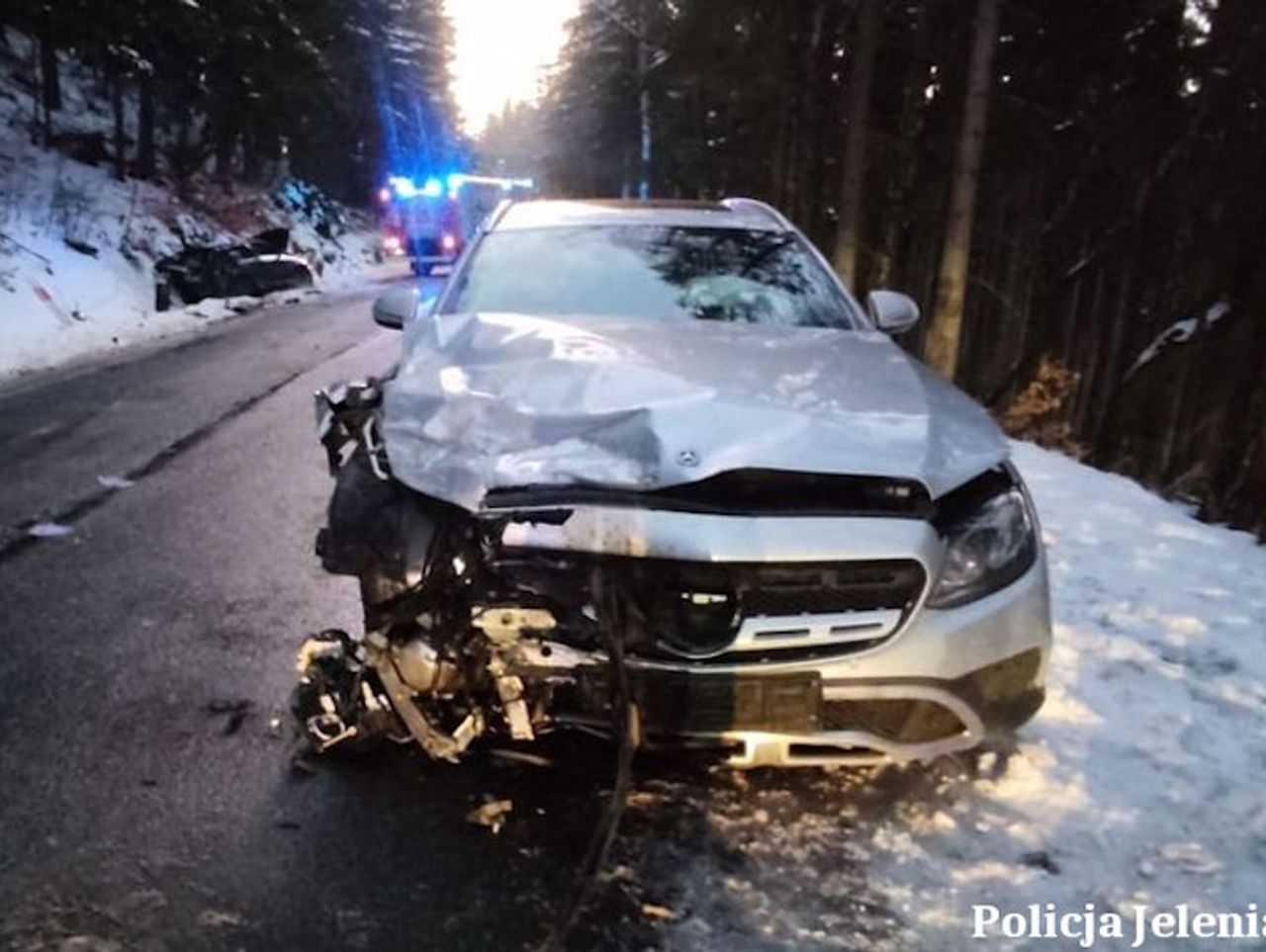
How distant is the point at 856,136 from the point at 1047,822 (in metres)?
13.4

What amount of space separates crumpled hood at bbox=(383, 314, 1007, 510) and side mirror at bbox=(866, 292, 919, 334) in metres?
0.72

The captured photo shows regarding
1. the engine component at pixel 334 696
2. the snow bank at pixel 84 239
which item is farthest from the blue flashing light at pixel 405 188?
the engine component at pixel 334 696

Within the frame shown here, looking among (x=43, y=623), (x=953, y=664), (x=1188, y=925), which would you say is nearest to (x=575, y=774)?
(x=953, y=664)

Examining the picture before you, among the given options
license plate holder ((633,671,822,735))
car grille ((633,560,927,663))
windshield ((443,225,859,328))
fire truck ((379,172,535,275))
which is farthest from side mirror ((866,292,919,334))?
fire truck ((379,172,535,275))

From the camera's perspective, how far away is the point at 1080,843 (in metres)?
3.31

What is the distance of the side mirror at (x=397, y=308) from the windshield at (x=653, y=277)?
0.83 ft

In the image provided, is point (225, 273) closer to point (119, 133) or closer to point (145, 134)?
point (119, 133)

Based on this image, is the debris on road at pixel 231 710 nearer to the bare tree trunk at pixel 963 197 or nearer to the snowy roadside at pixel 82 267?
the bare tree trunk at pixel 963 197

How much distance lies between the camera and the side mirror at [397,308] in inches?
207

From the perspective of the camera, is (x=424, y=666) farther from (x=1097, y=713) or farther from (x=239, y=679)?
(x=1097, y=713)

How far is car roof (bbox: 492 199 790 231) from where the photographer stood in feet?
19.1

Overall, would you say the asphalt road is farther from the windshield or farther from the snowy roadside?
the snowy roadside

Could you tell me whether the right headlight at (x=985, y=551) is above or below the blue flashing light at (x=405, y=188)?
below

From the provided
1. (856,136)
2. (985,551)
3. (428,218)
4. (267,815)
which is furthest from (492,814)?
(428,218)
